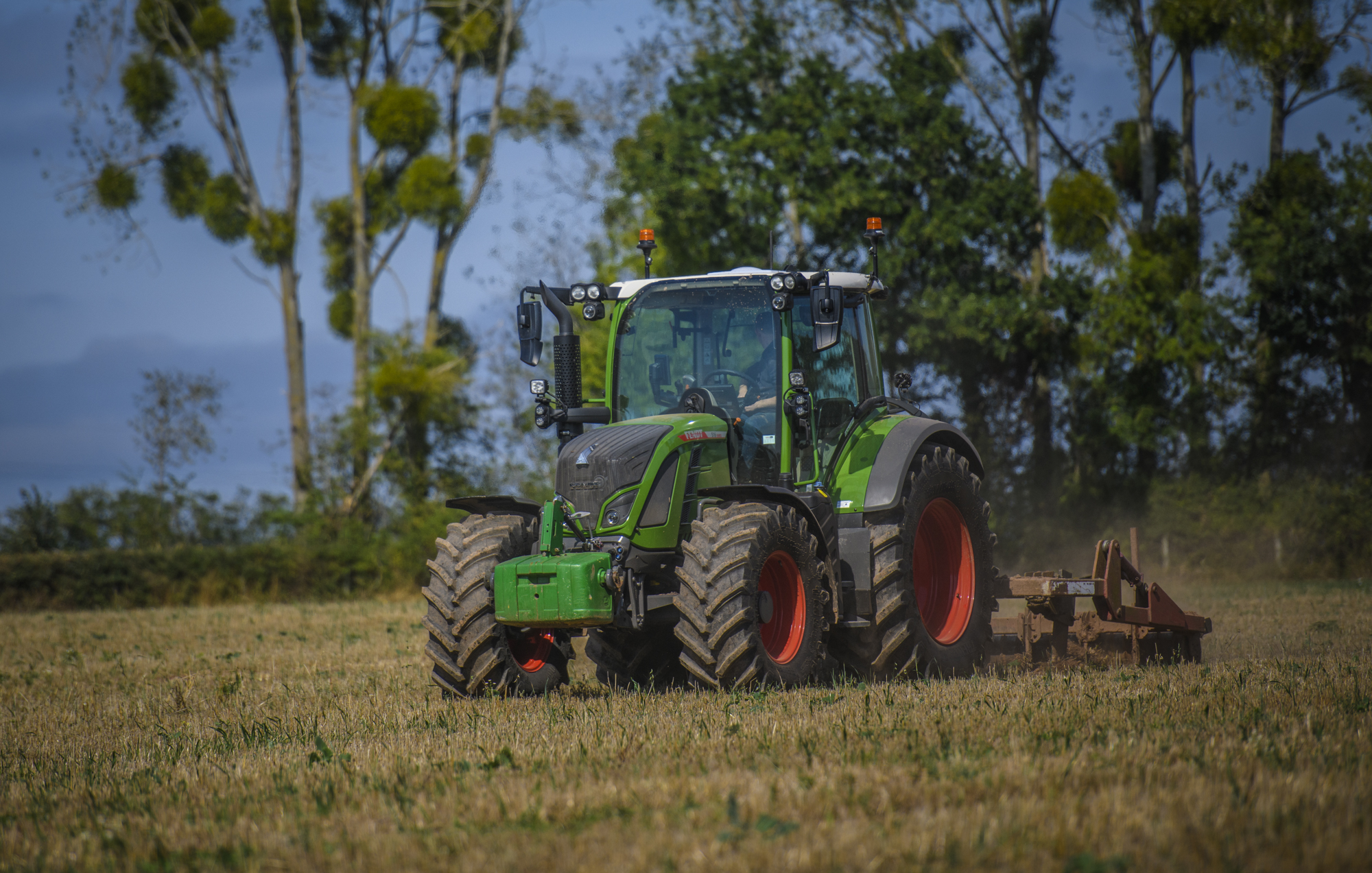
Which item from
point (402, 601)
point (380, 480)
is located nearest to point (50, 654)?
point (402, 601)

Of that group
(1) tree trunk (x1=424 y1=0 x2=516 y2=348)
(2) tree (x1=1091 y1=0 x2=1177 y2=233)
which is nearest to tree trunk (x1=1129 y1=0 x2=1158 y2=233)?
(2) tree (x1=1091 y1=0 x2=1177 y2=233)

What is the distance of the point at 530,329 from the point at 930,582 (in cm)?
359

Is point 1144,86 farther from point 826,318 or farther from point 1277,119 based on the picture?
point 826,318

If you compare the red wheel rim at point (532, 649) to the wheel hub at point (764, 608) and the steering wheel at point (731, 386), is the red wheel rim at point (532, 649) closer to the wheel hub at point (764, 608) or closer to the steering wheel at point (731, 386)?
the wheel hub at point (764, 608)

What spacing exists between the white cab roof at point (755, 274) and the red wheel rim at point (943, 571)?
5.43 feet

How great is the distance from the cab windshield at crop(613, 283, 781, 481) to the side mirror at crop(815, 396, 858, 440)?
52cm

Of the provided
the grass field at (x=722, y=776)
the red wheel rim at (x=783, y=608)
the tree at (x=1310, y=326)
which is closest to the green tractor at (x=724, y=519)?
the red wheel rim at (x=783, y=608)

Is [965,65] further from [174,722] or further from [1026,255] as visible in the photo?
[174,722]

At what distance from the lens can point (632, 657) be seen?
28.0 ft

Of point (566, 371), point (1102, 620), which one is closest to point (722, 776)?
point (566, 371)

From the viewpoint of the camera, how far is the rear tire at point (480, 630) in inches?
302

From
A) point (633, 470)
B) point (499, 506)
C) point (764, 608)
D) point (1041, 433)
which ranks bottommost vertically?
point (764, 608)

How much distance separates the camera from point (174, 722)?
7.81 m

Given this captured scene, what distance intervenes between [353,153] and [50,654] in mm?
19068
